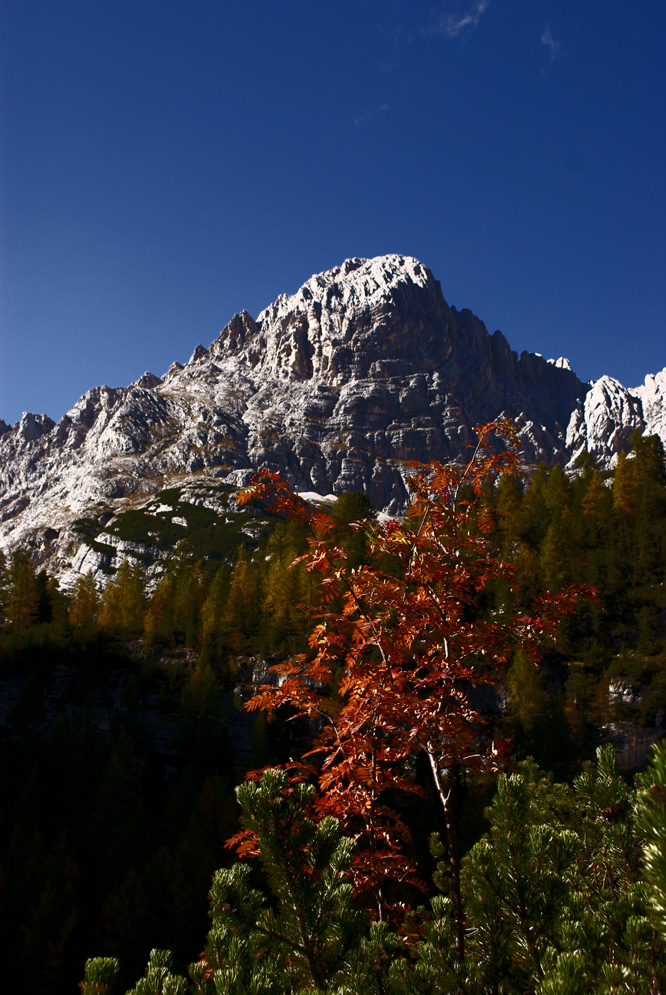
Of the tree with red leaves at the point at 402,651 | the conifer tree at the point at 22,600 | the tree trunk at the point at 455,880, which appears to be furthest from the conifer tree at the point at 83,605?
the tree trunk at the point at 455,880

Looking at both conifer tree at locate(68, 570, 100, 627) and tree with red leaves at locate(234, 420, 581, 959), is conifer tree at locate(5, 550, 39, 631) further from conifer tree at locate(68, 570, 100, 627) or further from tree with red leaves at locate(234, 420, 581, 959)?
tree with red leaves at locate(234, 420, 581, 959)

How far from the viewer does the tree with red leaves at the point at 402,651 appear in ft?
17.3

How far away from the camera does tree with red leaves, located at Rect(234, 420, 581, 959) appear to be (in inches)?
208

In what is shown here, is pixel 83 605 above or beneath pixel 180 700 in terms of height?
above

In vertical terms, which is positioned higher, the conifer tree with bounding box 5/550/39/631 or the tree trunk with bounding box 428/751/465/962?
the conifer tree with bounding box 5/550/39/631

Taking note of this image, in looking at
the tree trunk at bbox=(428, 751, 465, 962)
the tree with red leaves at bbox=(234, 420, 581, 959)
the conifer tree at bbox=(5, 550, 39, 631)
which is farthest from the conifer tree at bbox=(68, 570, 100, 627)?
the tree trunk at bbox=(428, 751, 465, 962)

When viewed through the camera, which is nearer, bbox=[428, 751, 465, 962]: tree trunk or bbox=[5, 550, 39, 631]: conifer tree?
bbox=[428, 751, 465, 962]: tree trunk

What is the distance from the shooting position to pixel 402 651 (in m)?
5.73

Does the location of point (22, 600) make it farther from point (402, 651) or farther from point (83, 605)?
point (402, 651)

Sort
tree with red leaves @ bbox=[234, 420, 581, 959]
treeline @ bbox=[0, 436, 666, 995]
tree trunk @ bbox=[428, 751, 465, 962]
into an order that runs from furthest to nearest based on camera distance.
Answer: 1. treeline @ bbox=[0, 436, 666, 995]
2. tree with red leaves @ bbox=[234, 420, 581, 959]
3. tree trunk @ bbox=[428, 751, 465, 962]

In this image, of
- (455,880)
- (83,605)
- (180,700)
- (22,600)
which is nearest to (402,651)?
(455,880)

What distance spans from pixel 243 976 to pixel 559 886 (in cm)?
153

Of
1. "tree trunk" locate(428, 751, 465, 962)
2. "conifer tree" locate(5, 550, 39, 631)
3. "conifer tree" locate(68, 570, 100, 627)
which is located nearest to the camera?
"tree trunk" locate(428, 751, 465, 962)

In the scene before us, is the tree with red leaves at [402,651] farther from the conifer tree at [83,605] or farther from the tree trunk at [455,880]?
the conifer tree at [83,605]
